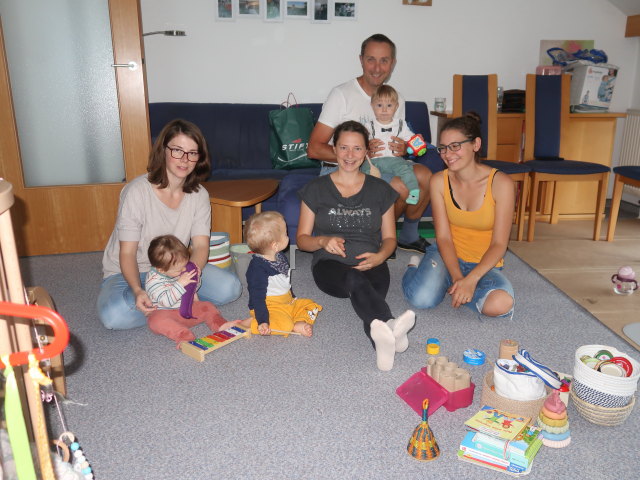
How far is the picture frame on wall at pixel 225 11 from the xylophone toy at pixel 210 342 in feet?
9.23

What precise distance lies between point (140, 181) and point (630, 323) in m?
2.35

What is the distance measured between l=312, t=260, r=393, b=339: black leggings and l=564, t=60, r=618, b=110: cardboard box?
2.76 metres

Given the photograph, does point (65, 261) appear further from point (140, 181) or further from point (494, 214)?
point (494, 214)

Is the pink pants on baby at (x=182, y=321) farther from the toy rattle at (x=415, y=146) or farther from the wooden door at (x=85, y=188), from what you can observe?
the toy rattle at (x=415, y=146)

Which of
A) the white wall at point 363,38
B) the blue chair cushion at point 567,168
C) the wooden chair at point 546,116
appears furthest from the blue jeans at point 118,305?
the wooden chair at point 546,116

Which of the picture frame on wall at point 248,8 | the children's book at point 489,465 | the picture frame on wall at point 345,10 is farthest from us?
the picture frame on wall at point 345,10

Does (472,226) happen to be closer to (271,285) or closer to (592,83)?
(271,285)

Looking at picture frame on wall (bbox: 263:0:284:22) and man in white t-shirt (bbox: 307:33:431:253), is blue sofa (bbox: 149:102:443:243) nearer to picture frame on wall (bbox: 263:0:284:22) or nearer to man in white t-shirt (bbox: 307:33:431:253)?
man in white t-shirt (bbox: 307:33:431:253)

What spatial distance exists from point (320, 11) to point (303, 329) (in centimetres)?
296

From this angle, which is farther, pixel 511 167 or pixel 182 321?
pixel 511 167

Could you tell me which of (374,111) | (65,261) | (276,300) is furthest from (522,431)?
(65,261)

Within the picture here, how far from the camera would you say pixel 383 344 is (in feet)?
6.82

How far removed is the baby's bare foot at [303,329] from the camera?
7.84 feet

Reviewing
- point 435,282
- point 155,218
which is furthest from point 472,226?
point 155,218
